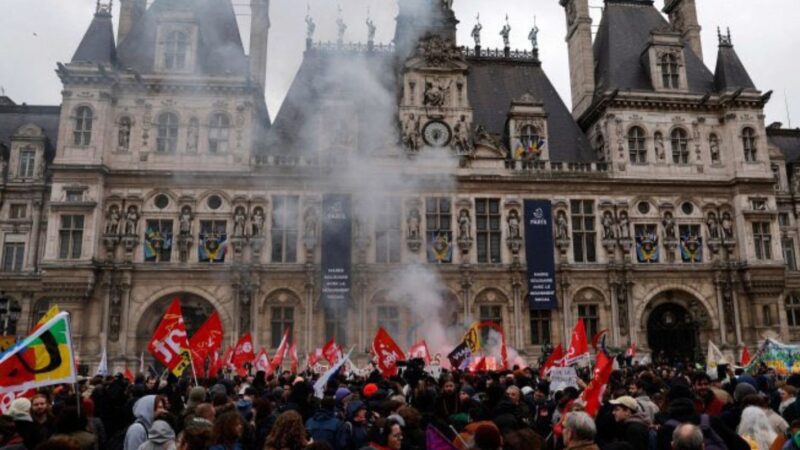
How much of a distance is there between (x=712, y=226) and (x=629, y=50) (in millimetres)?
12562

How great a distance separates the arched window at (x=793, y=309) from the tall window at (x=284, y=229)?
31.2 m

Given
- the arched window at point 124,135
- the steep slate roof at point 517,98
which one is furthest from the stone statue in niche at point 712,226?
the arched window at point 124,135

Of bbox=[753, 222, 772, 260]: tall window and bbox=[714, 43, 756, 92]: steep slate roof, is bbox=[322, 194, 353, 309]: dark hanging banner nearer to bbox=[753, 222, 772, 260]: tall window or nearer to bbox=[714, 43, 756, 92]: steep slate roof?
bbox=[753, 222, 772, 260]: tall window

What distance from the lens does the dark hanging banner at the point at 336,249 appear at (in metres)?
31.8

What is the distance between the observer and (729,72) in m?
38.4

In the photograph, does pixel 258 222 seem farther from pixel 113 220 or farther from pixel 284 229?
pixel 113 220

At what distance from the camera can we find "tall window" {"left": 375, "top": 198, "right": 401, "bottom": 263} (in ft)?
110

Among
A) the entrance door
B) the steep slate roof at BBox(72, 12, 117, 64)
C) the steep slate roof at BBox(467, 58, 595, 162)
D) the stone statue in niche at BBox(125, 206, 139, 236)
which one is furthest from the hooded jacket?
the entrance door

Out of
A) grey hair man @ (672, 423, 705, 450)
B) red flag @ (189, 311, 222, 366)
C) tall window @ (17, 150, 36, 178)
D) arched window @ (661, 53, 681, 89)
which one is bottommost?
grey hair man @ (672, 423, 705, 450)

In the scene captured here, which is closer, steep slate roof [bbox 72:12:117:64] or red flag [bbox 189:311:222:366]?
red flag [bbox 189:311:222:366]

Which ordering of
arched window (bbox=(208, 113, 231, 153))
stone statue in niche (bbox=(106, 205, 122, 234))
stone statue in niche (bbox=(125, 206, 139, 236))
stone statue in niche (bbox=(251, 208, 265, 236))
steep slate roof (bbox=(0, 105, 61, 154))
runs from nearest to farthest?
stone statue in niche (bbox=(106, 205, 122, 234))
stone statue in niche (bbox=(125, 206, 139, 236))
stone statue in niche (bbox=(251, 208, 265, 236))
arched window (bbox=(208, 113, 231, 153))
steep slate roof (bbox=(0, 105, 61, 154))

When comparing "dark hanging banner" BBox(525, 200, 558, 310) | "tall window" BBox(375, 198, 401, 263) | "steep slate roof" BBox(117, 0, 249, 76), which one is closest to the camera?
"dark hanging banner" BBox(525, 200, 558, 310)

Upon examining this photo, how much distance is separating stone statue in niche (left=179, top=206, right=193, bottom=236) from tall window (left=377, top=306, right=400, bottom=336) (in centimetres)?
1067

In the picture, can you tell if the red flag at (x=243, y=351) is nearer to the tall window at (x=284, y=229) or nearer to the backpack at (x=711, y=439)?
the tall window at (x=284, y=229)
